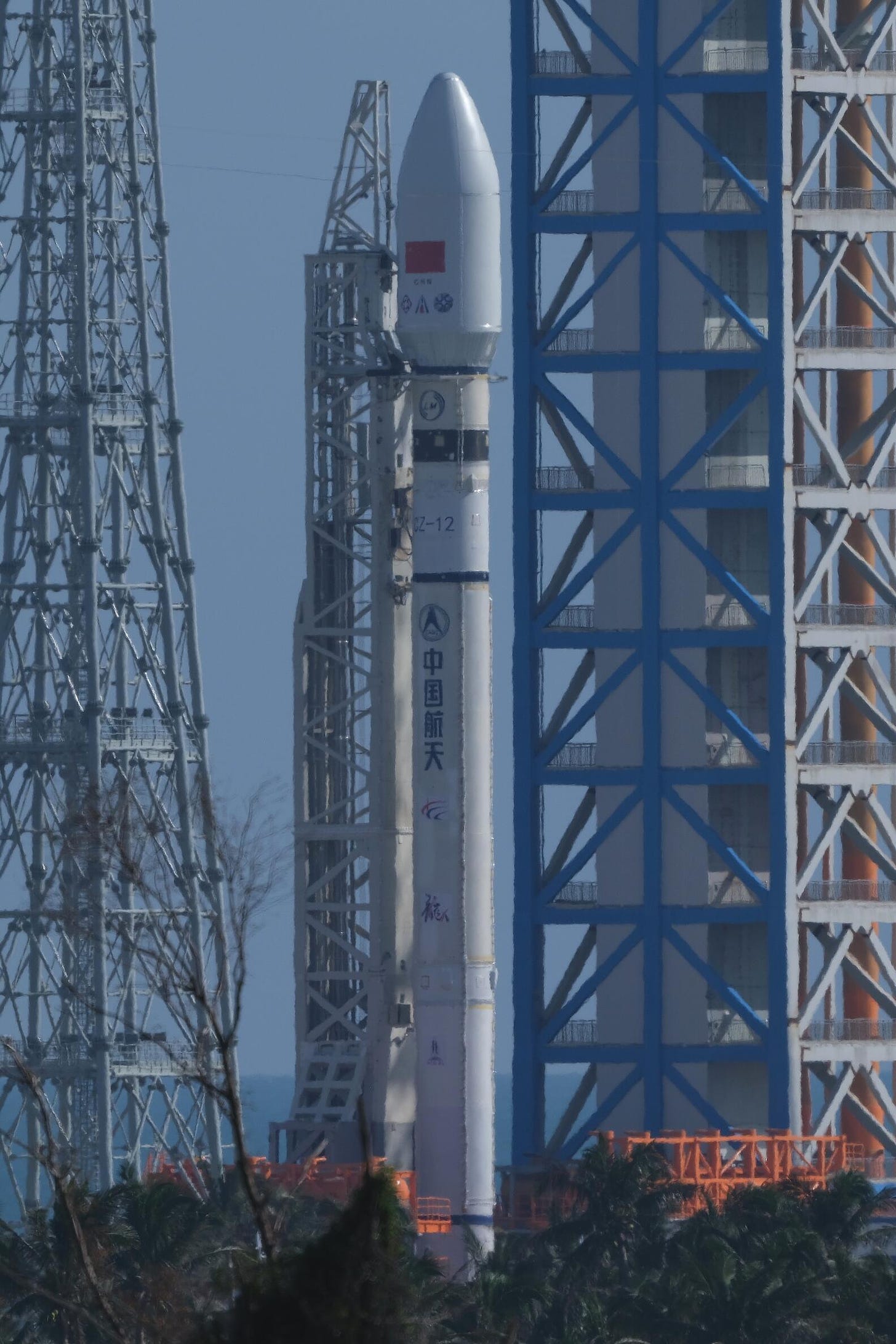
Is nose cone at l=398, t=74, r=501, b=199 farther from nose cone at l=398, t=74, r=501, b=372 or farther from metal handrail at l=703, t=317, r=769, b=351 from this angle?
metal handrail at l=703, t=317, r=769, b=351

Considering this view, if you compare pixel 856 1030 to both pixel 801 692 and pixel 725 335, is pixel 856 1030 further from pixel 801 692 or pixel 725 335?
pixel 725 335

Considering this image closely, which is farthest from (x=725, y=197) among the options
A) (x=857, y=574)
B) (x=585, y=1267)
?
(x=585, y=1267)

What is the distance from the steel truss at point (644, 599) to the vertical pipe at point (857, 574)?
7.47ft

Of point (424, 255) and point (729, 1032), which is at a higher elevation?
point (424, 255)

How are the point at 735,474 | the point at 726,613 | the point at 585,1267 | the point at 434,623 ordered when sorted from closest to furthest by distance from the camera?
the point at 585,1267 → the point at 434,623 → the point at 726,613 → the point at 735,474

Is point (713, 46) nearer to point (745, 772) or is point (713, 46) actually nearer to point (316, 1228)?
point (745, 772)

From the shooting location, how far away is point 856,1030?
283 feet

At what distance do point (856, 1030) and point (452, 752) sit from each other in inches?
673

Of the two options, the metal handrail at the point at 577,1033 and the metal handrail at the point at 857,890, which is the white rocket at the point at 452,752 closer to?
the metal handrail at the point at 577,1033

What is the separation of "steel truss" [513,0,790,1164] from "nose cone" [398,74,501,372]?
9.11 metres

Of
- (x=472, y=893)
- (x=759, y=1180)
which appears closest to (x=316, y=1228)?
(x=472, y=893)

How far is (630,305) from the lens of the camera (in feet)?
280

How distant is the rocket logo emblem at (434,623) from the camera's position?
2889 inches

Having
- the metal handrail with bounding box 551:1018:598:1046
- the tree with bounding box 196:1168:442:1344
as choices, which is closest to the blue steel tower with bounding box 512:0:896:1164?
the metal handrail with bounding box 551:1018:598:1046
